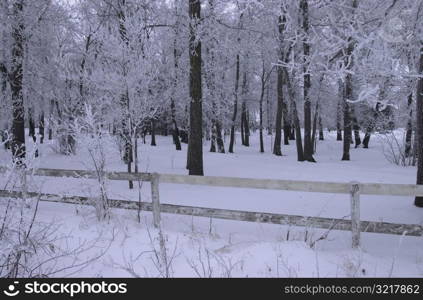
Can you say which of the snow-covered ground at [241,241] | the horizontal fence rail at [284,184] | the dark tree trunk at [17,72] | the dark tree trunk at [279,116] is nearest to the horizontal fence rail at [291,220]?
the snow-covered ground at [241,241]

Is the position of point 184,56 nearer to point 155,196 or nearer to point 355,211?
point 155,196

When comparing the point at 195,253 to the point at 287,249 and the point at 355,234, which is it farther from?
the point at 355,234

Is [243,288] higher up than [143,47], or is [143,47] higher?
[143,47]

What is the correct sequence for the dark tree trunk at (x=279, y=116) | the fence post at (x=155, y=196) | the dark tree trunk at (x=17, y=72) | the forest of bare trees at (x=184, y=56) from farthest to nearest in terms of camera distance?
the dark tree trunk at (x=279, y=116) < the dark tree trunk at (x=17, y=72) < the fence post at (x=155, y=196) < the forest of bare trees at (x=184, y=56)

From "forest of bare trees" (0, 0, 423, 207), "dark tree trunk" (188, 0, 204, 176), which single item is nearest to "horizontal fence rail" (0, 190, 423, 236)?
"forest of bare trees" (0, 0, 423, 207)

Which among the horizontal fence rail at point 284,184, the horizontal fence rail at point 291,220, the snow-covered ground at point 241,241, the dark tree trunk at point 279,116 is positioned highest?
the dark tree trunk at point 279,116

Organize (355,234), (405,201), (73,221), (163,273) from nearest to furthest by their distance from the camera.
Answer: (163,273) < (355,234) < (73,221) < (405,201)

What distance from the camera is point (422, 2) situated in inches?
231

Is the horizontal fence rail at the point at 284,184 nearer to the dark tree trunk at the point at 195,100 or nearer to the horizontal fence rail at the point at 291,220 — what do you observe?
the horizontal fence rail at the point at 291,220

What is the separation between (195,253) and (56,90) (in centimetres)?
1776

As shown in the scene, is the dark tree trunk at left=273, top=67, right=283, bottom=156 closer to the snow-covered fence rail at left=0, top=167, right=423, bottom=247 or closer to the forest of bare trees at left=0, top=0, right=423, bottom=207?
the forest of bare trees at left=0, top=0, right=423, bottom=207

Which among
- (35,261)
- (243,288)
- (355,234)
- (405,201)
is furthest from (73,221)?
(405,201)

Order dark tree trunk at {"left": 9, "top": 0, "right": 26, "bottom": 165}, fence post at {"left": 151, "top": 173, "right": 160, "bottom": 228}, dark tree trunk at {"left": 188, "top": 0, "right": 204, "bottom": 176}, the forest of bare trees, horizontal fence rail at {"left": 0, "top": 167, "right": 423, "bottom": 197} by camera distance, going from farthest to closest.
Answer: dark tree trunk at {"left": 9, "top": 0, "right": 26, "bottom": 165} → dark tree trunk at {"left": 188, "top": 0, "right": 204, "bottom": 176} → fence post at {"left": 151, "top": 173, "right": 160, "bottom": 228} → the forest of bare trees → horizontal fence rail at {"left": 0, "top": 167, "right": 423, "bottom": 197}

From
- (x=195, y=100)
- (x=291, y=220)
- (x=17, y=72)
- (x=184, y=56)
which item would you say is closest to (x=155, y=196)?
(x=291, y=220)
